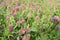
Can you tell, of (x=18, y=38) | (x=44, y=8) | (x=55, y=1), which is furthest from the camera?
(x=55, y=1)

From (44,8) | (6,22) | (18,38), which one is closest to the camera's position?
(18,38)

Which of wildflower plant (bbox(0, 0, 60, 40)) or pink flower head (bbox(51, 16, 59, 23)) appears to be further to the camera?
pink flower head (bbox(51, 16, 59, 23))

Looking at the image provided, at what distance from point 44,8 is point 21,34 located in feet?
2.34

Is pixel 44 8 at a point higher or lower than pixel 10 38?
higher

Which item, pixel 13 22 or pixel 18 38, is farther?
pixel 13 22

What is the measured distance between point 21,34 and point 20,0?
0.96m

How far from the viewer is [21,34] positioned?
7.88ft

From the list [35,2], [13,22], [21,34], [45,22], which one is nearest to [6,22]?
[13,22]

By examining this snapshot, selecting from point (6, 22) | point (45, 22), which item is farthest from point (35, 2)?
point (6, 22)

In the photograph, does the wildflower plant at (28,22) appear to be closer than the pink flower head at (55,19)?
Yes

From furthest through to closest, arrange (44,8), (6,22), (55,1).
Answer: (55,1), (44,8), (6,22)

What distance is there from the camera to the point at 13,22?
2.53 m

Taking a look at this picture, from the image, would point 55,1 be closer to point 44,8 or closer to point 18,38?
point 44,8

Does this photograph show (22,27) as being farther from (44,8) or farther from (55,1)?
(55,1)
